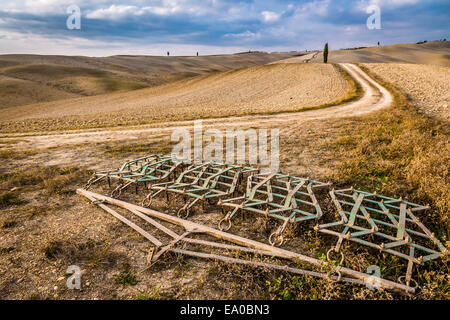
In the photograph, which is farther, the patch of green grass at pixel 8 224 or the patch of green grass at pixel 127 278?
the patch of green grass at pixel 8 224

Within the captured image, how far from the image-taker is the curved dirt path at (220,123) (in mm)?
19031

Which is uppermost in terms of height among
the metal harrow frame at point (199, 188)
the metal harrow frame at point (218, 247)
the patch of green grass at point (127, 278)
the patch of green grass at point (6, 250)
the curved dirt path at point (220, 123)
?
the curved dirt path at point (220, 123)

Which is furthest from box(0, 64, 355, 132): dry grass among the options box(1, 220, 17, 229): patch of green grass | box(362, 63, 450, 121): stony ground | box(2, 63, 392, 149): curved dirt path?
box(1, 220, 17, 229): patch of green grass

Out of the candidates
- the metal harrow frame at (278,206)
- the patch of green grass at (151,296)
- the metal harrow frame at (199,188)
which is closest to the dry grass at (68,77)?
the metal harrow frame at (199,188)

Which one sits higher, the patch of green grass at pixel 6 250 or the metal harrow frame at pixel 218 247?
the metal harrow frame at pixel 218 247

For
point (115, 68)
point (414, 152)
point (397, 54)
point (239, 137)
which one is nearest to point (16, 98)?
point (115, 68)

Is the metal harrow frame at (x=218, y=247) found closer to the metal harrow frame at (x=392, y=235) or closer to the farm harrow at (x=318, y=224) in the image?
the farm harrow at (x=318, y=224)

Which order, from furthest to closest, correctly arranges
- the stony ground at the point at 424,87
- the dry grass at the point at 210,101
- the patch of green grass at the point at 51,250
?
1. the dry grass at the point at 210,101
2. the stony ground at the point at 424,87
3. the patch of green grass at the point at 51,250

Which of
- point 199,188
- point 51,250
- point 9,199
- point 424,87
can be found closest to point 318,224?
point 199,188

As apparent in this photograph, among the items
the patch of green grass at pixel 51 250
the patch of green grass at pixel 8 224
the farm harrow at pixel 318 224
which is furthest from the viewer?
A: the patch of green grass at pixel 8 224

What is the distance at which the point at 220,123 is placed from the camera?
23.1 m

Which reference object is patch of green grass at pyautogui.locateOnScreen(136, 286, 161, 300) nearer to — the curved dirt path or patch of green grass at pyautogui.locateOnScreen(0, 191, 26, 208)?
patch of green grass at pyautogui.locateOnScreen(0, 191, 26, 208)

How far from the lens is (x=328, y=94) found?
3547 centimetres
